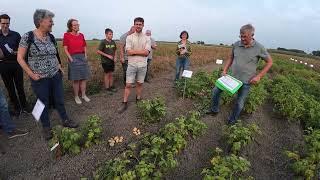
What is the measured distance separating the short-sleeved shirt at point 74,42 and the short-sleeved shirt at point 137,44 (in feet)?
3.99

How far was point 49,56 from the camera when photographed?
531 centimetres

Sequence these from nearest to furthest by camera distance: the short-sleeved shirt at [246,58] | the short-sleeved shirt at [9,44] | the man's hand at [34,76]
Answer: the man's hand at [34,76] → the short-sleeved shirt at [246,58] → the short-sleeved shirt at [9,44]

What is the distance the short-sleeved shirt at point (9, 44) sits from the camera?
6.02 m

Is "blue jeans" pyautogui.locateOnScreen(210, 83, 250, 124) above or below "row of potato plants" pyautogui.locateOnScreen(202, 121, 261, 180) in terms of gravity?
above

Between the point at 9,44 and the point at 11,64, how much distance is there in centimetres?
40

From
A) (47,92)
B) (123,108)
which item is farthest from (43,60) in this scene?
(123,108)

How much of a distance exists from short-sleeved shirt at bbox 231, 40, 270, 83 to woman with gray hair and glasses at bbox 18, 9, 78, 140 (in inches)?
131

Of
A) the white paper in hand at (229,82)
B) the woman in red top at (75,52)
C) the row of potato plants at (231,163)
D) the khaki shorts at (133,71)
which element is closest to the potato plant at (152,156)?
the row of potato plants at (231,163)

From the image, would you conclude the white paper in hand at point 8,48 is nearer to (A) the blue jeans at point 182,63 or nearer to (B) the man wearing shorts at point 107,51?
(B) the man wearing shorts at point 107,51

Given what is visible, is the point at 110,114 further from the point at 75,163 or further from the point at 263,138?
the point at 263,138

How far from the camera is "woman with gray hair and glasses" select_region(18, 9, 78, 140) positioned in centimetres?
494

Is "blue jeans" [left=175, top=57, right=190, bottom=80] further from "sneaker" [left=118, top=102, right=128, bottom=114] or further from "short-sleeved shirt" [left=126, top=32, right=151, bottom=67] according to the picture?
"sneaker" [left=118, top=102, right=128, bottom=114]

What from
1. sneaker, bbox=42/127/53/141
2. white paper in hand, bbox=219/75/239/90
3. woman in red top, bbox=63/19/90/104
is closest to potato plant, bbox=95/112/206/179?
white paper in hand, bbox=219/75/239/90

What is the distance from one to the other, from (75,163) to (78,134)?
48 centimetres
